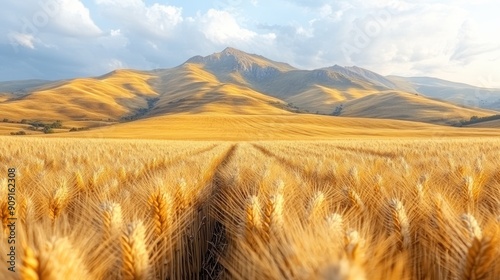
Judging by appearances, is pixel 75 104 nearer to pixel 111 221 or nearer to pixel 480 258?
pixel 111 221

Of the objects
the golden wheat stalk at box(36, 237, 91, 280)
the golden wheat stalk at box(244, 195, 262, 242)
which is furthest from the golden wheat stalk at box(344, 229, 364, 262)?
the golden wheat stalk at box(36, 237, 91, 280)

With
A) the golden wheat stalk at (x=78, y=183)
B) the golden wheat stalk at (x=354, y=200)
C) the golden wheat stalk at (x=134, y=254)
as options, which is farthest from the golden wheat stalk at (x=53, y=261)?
the golden wheat stalk at (x=78, y=183)

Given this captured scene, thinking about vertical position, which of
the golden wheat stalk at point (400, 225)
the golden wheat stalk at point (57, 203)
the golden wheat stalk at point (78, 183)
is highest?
the golden wheat stalk at point (400, 225)

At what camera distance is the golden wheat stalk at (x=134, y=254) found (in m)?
1.41

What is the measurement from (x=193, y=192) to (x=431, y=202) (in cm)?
203

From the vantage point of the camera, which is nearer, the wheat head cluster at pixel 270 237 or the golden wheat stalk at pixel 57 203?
the wheat head cluster at pixel 270 237

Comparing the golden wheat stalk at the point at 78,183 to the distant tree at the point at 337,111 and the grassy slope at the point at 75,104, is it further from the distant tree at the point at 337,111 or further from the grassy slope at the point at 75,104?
the distant tree at the point at 337,111

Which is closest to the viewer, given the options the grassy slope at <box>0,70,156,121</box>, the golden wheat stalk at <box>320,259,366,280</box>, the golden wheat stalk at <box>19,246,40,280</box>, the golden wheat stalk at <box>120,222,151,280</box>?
the golden wheat stalk at <box>320,259,366,280</box>

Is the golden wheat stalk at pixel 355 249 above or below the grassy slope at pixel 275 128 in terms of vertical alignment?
above

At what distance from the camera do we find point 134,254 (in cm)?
143

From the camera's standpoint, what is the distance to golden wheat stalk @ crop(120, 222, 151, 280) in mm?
1414

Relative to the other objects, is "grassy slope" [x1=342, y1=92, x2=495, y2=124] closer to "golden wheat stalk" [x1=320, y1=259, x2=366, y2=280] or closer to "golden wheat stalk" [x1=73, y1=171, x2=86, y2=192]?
"golden wheat stalk" [x1=73, y1=171, x2=86, y2=192]

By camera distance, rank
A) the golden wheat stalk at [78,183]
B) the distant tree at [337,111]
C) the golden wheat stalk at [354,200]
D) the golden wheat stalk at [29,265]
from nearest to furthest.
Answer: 1. the golden wheat stalk at [29,265]
2. the golden wheat stalk at [354,200]
3. the golden wheat stalk at [78,183]
4. the distant tree at [337,111]

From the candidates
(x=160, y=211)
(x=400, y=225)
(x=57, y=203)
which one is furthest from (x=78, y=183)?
(x=400, y=225)
